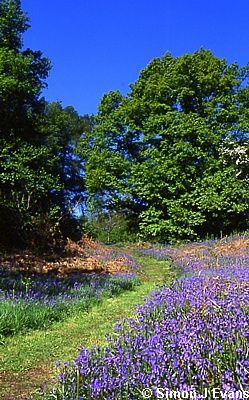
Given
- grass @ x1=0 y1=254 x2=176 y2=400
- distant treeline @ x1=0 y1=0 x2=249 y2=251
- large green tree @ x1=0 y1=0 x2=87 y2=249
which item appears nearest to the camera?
grass @ x1=0 y1=254 x2=176 y2=400

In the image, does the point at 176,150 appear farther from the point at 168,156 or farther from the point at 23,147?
the point at 23,147

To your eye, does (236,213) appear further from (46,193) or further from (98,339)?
(98,339)

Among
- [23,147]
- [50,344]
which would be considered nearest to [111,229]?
[23,147]

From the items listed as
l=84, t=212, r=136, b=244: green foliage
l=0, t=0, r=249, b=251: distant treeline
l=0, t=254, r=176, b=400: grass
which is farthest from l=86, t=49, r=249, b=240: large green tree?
l=0, t=254, r=176, b=400: grass

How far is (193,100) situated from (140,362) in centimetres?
2240

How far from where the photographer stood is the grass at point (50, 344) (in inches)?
188

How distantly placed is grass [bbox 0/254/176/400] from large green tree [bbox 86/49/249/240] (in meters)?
14.8

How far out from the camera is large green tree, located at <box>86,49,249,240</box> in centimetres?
2312

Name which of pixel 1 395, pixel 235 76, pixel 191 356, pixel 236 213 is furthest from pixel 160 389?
pixel 235 76

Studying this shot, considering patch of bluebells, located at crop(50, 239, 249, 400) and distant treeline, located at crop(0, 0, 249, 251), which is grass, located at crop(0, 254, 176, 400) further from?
distant treeline, located at crop(0, 0, 249, 251)

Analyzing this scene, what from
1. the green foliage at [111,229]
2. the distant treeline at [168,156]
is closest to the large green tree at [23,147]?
the distant treeline at [168,156]

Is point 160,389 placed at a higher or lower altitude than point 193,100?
lower

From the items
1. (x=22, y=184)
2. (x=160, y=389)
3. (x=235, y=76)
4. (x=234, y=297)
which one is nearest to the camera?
(x=160, y=389)

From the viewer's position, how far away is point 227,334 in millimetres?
3824
